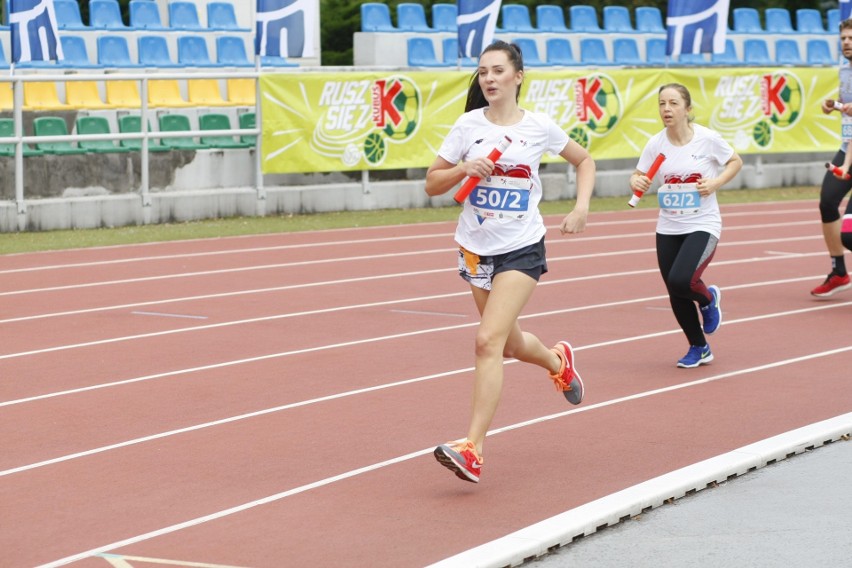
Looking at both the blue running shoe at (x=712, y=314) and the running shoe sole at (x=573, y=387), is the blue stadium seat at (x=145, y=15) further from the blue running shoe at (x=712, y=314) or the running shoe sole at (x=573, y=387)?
the running shoe sole at (x=573, y=387)

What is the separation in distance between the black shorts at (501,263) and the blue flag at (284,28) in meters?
12.8

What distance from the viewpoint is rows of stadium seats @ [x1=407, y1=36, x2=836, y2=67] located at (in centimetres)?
2723

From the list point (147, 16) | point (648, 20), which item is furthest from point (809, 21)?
point (147, 16)

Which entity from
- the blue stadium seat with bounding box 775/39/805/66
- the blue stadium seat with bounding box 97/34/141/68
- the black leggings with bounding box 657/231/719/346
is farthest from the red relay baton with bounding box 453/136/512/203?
the blue stadium seat with bounding box 775/39/805/66

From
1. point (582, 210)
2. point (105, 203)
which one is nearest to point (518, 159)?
point (582, 210)

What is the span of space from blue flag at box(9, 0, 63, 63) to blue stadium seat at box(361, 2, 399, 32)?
10527 millimetres

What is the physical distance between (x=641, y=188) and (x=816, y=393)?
1618 millimetres

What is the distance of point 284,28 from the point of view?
→ 19438mm

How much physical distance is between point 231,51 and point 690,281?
1689cm

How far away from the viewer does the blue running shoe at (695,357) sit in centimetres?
966

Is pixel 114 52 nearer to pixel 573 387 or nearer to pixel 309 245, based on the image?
pixel 309 245

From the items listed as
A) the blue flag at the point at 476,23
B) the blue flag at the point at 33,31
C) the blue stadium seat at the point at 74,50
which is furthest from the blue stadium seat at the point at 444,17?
the blue flag at the point at 33,31

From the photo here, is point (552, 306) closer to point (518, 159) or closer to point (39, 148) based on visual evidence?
point (518, 159)

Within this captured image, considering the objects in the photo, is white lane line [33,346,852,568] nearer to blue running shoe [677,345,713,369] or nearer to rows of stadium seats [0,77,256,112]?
blue running shoe [677,345,713,369]
